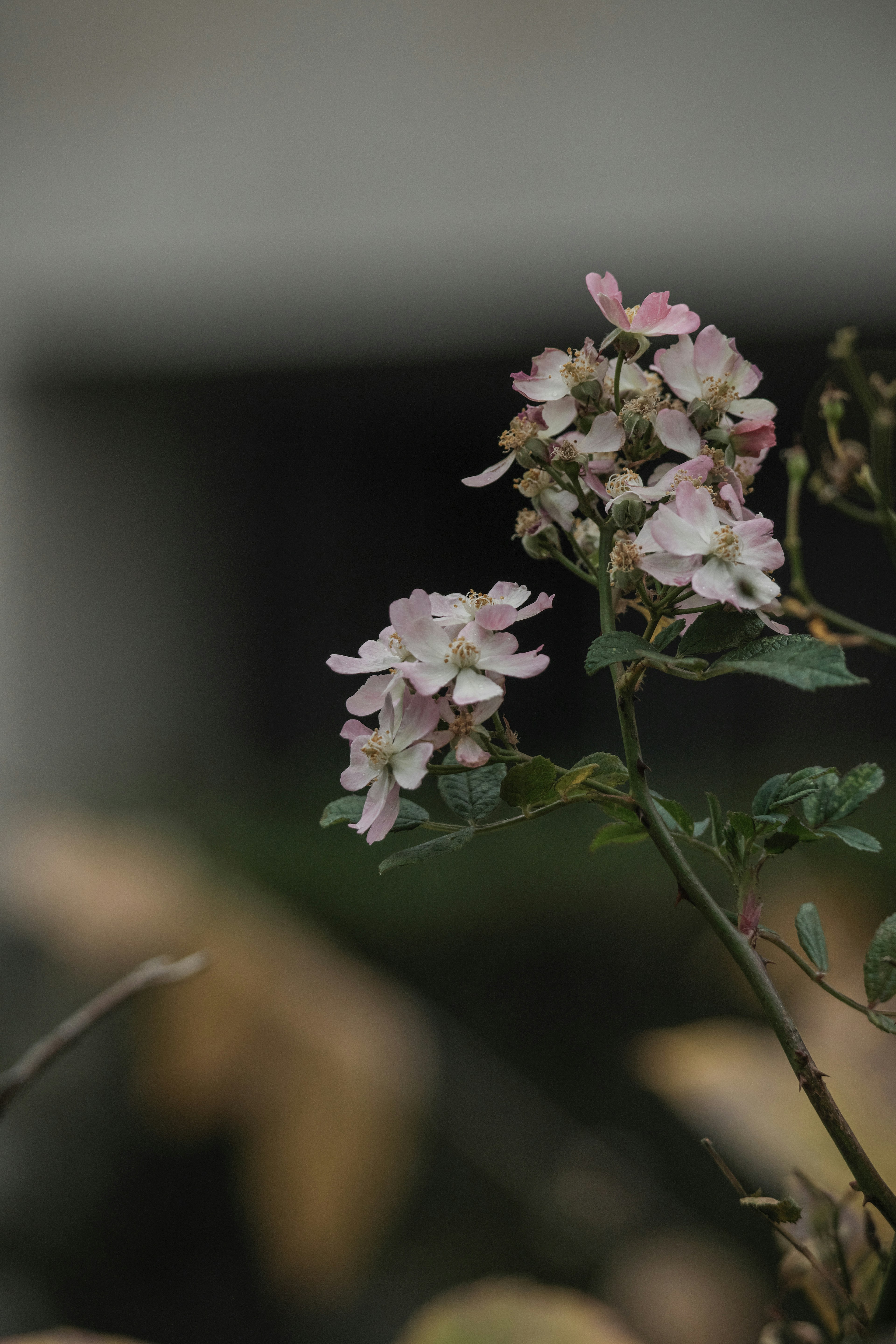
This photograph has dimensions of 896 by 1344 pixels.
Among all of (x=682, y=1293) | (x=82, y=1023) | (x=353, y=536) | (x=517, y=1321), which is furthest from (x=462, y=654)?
(x=353, y=536)

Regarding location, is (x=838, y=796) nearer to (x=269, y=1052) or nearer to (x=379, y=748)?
(x=379, y=748)

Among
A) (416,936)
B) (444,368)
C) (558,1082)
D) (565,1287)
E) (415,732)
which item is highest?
(444,368)

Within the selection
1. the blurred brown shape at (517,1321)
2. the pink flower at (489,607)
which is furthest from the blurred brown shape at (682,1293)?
the pink flower at (489,607)

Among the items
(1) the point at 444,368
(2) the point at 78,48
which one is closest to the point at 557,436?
(1) the point at 444,368

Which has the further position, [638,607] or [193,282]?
[193,282]

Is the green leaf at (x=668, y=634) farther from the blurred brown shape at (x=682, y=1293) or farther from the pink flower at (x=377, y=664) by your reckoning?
the blurred brown shape at (x=682, y=1293)

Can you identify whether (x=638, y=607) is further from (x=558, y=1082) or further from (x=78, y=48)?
(x=78, y=48)
